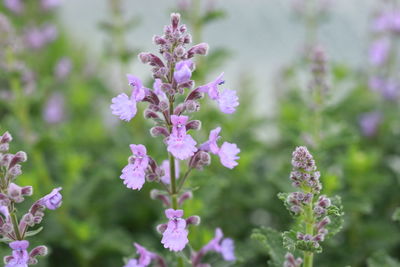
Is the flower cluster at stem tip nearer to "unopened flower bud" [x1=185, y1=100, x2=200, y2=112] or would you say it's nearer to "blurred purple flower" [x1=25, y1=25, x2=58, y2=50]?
"unopened flower bud" [x1=185, y1=100, x2=200, y2=112]

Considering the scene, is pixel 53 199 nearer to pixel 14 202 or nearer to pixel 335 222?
pixel 14 202

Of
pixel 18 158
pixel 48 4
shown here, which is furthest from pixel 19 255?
pixel 48 4

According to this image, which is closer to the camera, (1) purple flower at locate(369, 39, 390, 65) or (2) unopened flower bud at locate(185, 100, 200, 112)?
(2) unopened flower bud at locate(185, 100, 200, 112)

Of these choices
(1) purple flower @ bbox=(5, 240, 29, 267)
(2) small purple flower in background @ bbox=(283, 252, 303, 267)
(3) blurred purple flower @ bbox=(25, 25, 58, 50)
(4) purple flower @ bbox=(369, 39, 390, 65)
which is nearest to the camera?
(1) purple flower @ bbox=(5, 240, 29, 267)

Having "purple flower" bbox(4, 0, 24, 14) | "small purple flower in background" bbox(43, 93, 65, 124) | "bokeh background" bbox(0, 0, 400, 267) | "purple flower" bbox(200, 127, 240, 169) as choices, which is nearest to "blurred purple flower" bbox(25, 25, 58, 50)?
"bokeh background" bbox(0, 0, 400, 267)

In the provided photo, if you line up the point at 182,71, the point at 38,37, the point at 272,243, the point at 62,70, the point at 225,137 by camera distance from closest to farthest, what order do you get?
1. the point at 182,71
2. the point at 272,243
3. the point at 225,137
4. the point at 38,37
5. the point at 62,70

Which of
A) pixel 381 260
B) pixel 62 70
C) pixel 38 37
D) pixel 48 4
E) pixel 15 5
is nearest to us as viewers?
pixel 381 260

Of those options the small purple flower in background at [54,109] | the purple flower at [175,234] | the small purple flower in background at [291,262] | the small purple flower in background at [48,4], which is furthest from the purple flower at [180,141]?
the small purple flower in background at [48,4]
